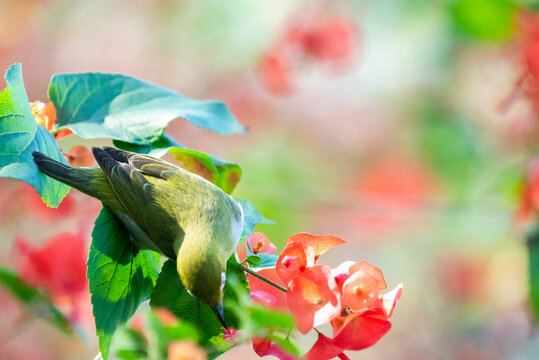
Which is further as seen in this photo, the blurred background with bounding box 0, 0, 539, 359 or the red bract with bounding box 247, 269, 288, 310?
the blurred background with bounding box 0, 0, 539, 359

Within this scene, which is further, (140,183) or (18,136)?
(140,183)

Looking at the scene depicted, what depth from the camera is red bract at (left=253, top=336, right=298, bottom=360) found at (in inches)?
28.7

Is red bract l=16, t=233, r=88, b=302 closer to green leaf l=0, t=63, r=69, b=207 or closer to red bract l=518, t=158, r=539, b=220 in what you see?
green leaf l=0, t=63, r=69, b=207

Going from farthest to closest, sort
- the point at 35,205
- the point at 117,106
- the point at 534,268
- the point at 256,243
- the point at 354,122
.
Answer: the point at 354,122
the point at 35,205
the point at 534,268
the point at 117,106
the point at 256,243

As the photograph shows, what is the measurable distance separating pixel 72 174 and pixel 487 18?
3.08ft

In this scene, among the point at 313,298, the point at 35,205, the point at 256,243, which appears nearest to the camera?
the point at 313,298

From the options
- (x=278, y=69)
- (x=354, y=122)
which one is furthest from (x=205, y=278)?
(x=354, y=122)

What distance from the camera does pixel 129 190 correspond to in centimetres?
103

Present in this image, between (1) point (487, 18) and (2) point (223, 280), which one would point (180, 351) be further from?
(1) point (487, 18)

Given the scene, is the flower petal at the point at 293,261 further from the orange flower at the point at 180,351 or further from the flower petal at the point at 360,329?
the orange flower at the point at 180,351

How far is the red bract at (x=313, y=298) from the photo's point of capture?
0.72 meters

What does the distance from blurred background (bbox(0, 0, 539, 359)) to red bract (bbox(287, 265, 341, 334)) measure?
5.08 ft

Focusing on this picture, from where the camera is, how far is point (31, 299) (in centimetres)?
90

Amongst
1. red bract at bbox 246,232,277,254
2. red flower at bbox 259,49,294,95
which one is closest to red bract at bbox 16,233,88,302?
red bract at bbox 246,232,277,254
